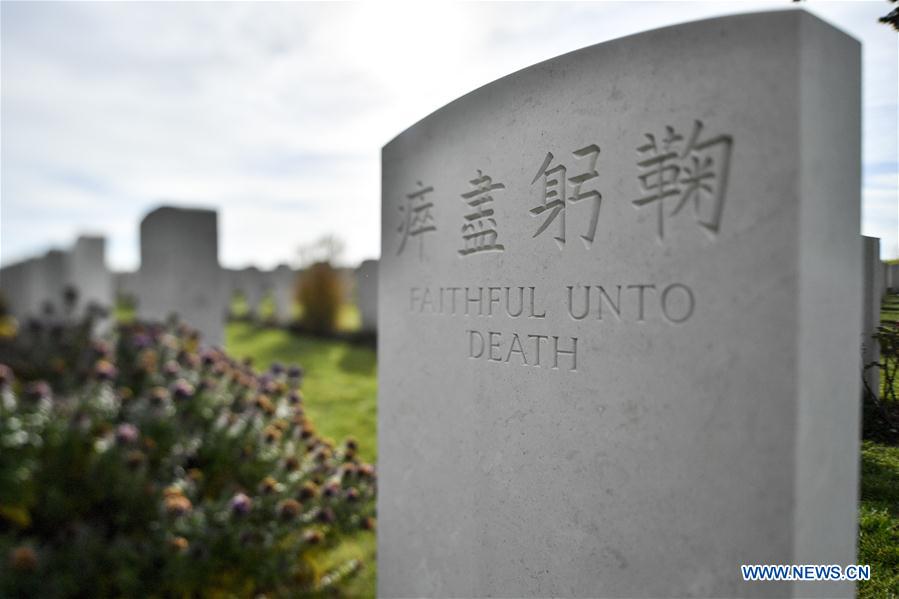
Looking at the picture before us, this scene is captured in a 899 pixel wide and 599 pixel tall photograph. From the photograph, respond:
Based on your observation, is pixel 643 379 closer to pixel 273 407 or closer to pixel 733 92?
pixel 733 92

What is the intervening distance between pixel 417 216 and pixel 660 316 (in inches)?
54.9

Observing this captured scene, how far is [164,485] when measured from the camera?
11.2 feet

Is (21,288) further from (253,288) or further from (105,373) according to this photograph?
(105,373)

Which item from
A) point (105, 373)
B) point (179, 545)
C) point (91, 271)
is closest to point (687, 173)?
point (179, 545)

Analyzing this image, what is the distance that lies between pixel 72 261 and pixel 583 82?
241 inches

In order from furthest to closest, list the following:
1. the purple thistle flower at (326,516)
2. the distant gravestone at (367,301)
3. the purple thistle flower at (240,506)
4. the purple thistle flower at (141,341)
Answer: the distant gravestone at (367,301)
the purple thistle flower at (141,341)
the purple thistle flower at (326,516)
the purple thistle flower at (240,506)

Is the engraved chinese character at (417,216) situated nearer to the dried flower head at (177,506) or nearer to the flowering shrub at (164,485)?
the flowering shrub at (164,485)

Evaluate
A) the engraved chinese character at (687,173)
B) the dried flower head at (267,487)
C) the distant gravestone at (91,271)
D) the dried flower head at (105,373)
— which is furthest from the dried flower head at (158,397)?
the engraved chinese character at (687,173)

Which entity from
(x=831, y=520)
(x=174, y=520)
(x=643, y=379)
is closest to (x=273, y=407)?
(x=174, y=520)

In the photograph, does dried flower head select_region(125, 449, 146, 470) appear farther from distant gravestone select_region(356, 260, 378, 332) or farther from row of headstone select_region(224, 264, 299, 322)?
row of headstone select_region(224, 264, 299, 322)

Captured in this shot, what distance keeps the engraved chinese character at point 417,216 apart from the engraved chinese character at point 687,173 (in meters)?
1.12

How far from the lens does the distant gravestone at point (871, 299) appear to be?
5.54 ft

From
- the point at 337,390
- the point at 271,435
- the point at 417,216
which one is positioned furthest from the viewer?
the point at 337,390

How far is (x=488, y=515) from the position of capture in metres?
2.22
